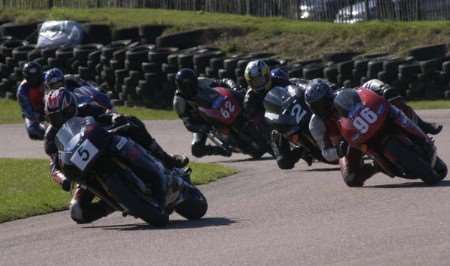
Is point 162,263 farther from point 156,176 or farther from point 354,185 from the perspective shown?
point 354,185

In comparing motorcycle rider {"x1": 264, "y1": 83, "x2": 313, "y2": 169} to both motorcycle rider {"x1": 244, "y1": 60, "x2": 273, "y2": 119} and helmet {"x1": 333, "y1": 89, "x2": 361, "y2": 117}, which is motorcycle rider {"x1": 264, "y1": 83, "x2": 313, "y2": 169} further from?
helmet {"x1": 333, "y1": 89, "x2": 361, "y2": 117}

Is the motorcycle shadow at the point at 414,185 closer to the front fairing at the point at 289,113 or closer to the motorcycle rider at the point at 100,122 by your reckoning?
the motorcycle rider at the point at 100,122

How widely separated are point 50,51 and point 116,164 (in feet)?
63.8

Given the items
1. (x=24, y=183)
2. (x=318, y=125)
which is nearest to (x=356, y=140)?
(x=318, y=125)

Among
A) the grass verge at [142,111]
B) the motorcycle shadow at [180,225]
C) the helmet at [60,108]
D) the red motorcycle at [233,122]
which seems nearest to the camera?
the motorcycle shadow at [180,225]

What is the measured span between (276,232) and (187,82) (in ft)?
26.3

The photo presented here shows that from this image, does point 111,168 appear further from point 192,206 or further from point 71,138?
point 192,206

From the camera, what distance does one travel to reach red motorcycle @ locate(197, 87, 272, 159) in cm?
1756

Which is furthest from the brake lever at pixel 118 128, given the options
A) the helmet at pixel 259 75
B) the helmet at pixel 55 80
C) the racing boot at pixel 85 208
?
the helmet at pixel 55 80

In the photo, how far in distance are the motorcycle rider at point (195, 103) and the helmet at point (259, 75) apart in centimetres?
126

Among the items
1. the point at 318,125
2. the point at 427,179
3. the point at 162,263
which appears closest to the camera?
the point at 162,263

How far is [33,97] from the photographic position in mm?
19688

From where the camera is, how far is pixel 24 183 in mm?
15906

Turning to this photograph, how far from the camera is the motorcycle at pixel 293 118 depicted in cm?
1502
